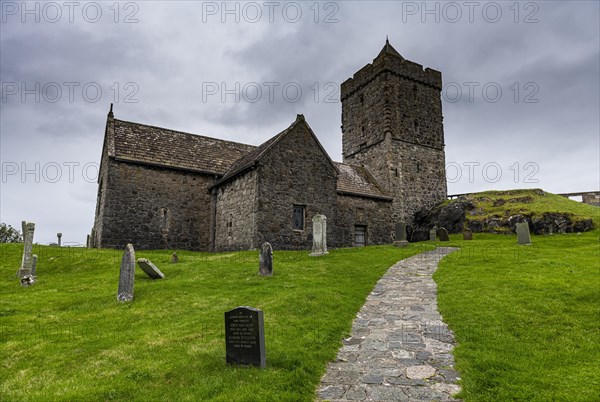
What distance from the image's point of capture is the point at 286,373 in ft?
21.4

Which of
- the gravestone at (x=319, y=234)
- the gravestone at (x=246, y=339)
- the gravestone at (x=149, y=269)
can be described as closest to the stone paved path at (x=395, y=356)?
the gravestone at (x=246, y=339)

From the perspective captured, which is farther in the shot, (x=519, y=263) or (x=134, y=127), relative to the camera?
(x=134, y=127)

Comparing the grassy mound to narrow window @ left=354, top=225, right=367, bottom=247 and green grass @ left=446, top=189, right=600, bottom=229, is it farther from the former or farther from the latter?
narrow window @ left=354, top=225, right=367, bottom=247

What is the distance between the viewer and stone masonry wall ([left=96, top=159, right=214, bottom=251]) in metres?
24.7

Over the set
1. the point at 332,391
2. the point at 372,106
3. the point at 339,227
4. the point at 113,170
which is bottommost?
the point at 332,391

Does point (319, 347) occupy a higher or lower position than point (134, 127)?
lower

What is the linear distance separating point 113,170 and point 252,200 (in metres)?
9.47

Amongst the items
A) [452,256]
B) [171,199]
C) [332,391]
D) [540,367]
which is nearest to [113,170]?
[171,199]

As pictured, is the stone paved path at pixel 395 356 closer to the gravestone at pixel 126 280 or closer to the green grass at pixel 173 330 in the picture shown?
the green grass at pixel 173 330

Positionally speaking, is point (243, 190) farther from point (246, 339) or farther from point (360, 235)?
point (246, 339)

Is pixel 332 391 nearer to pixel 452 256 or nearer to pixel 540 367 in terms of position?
pixel 540 367

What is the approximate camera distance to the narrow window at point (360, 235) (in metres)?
29.4

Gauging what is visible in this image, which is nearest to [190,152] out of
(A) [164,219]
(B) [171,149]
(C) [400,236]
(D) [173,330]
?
(B) [171,149]

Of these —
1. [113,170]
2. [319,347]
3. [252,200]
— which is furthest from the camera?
[113,170]
